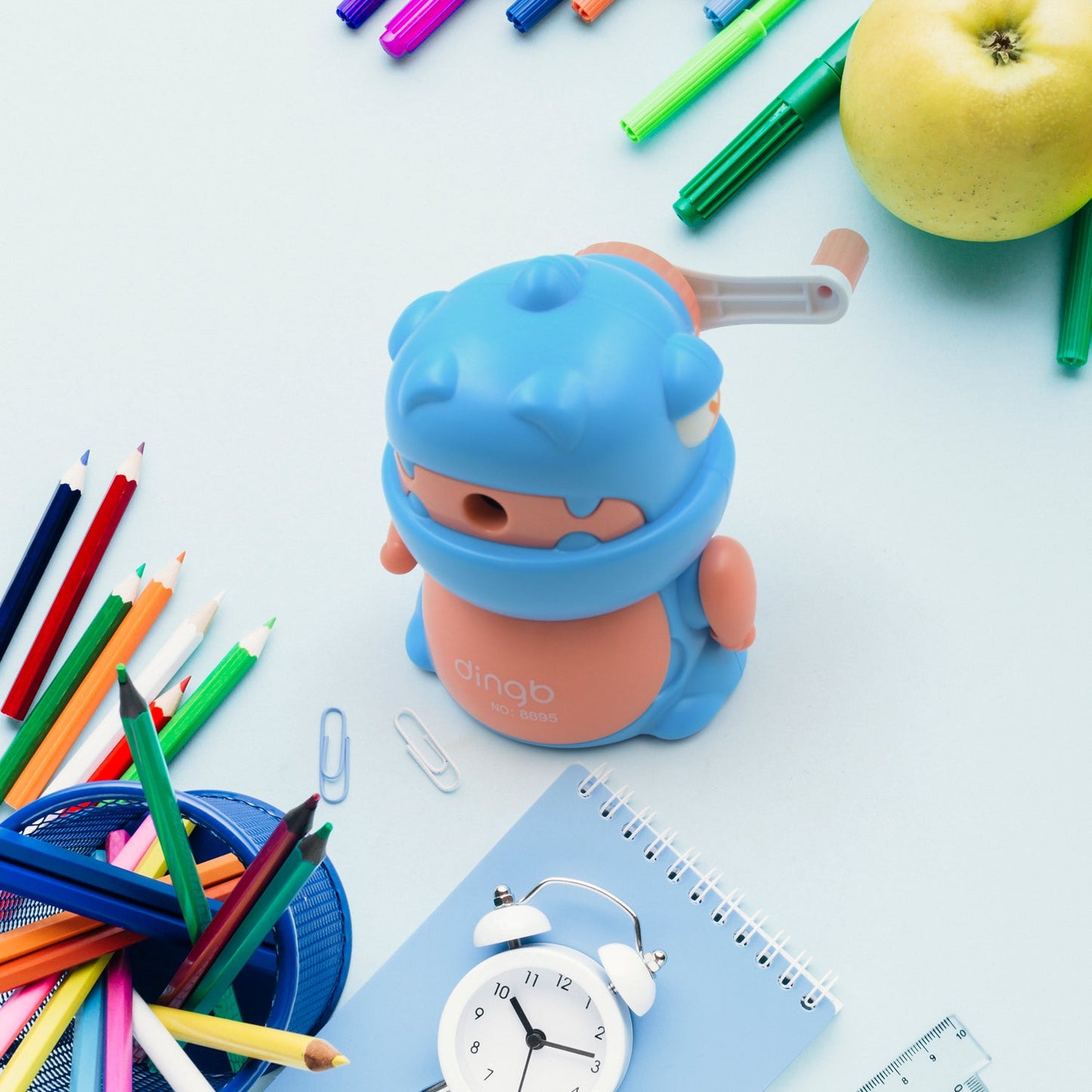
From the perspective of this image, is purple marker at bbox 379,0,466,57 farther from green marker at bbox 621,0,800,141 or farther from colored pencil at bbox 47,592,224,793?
colored pencil at bbox 47,592,224,793

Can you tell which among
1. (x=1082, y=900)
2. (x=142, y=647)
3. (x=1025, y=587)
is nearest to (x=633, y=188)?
(x=1025, y=587)

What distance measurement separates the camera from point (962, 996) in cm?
95

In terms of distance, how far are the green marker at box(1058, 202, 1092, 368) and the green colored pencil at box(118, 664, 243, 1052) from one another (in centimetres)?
87

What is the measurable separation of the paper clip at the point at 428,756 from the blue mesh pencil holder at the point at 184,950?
0.16m

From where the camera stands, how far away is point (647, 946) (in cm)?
96

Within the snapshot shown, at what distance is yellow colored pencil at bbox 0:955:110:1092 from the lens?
2.23 feet

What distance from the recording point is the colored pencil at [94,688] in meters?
1.05

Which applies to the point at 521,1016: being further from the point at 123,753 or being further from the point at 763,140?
the point at 763,140

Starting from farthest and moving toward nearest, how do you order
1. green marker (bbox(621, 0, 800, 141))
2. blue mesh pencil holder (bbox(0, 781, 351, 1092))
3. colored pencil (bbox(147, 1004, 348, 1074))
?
green marker (bbox(621, 0, 800, 141))
blue mesh pencil holder (bbox(0, 781, 351, 1092))
colored pencil (bbox(147, 1004, 348, 1074))

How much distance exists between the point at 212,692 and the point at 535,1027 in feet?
1.22

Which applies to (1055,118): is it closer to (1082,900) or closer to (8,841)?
(1082,900)

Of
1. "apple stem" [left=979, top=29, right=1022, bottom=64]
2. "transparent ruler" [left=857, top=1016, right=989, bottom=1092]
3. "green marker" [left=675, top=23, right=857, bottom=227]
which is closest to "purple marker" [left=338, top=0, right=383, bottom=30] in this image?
"green marker" [left=675, top=23, right=857, bottom=227]

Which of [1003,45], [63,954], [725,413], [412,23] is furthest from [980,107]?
[63,954]

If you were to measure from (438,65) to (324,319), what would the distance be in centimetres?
34
